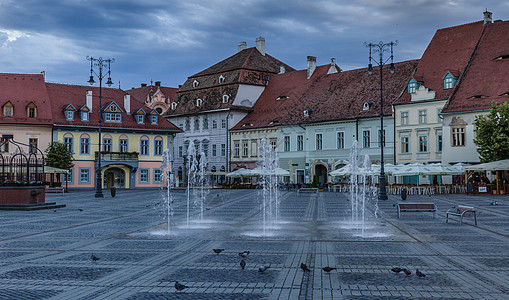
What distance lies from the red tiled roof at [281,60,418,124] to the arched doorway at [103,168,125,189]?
17792mm

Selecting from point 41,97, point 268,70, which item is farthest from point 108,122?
point 268,70

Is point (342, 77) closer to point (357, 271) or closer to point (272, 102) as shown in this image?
point (272, 102)

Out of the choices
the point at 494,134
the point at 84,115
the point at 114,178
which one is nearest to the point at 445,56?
the point at 494,134

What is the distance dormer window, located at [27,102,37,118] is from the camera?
5619 cm

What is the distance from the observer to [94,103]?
60688 mm

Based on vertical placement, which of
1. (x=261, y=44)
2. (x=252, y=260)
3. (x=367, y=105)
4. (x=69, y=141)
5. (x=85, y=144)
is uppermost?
(x=261, y=44)

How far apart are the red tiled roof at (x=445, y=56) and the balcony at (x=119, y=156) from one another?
26524 millimetres

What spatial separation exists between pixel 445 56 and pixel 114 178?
113ft

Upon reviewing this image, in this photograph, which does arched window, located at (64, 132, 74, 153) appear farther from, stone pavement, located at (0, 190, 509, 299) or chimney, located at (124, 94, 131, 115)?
stone pavement, located at (0, 190, 509, 299)

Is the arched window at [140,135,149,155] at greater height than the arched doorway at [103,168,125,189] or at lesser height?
greater

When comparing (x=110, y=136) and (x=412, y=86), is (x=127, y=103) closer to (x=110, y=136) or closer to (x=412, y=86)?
(x=110, y=136)

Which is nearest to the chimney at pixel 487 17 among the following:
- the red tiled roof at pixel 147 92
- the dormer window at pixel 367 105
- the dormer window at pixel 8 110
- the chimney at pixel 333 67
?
the dormer window at pixel 367 105

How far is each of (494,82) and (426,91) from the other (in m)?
5.86

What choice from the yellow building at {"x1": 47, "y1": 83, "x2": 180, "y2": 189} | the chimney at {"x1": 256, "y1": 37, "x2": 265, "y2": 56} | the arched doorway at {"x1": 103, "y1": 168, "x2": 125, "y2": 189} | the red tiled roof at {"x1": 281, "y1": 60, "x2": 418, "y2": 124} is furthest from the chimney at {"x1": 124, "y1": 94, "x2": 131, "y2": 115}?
the chimney at {"x1": 256, "y1": 37, "x2": 265, "y2": 56}
